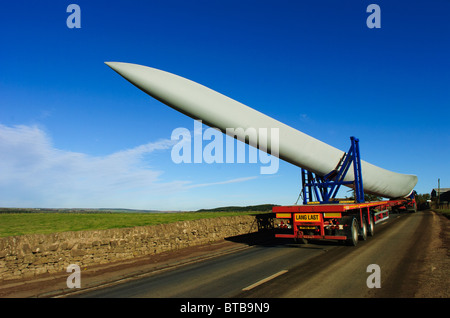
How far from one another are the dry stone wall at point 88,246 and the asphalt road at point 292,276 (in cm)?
257

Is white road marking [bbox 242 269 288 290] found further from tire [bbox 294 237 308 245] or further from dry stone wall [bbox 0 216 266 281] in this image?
dry stone wall [bbox 0 216 266 281]

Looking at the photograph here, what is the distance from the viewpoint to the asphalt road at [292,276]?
5816 mm

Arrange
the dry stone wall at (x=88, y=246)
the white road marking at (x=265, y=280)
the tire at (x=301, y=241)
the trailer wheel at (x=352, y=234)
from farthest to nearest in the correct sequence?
the tire at (x=301, y=241) → the trailer wheel at (x=352, y=234) → the dry stone wall at (x=88, y=246) → the white road marking at (x=265, y=280)

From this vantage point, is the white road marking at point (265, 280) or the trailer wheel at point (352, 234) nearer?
the white road marking at point (265, 280)

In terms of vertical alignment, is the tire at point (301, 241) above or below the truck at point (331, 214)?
below

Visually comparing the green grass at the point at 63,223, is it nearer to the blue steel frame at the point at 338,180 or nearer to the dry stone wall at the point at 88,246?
the dry stone wall at the point at 88,246

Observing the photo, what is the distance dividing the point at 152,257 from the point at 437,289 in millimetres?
8575

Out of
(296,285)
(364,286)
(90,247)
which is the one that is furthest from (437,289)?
(90,247)

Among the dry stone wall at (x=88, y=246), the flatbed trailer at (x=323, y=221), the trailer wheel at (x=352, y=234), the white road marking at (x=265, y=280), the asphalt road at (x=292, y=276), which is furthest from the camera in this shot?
the trailer wheel at (x=352, y=234)

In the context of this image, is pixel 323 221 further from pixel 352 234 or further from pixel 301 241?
pixel 301 241

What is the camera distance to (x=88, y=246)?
9.25 metres

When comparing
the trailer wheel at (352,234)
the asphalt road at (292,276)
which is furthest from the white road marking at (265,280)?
the trailer wheel at (352,234)

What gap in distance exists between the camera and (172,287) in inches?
258
